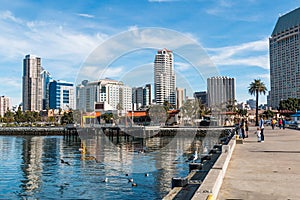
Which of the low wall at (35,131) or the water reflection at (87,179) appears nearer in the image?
the water reflection at (87,179)

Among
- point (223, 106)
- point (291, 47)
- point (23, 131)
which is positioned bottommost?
point (23, 131)

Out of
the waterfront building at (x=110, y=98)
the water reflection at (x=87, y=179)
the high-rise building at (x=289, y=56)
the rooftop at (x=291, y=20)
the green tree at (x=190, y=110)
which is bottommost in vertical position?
the water reflection at (x=87, y=179)

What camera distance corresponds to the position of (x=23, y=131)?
10600 centimetres

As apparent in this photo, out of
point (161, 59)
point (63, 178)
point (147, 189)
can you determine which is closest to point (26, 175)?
point (63, 178)

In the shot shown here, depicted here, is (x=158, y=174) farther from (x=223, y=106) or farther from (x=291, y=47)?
(x=291, y=47)

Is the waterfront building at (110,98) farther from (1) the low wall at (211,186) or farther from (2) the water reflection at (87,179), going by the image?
(1) the low wall at (211,186)

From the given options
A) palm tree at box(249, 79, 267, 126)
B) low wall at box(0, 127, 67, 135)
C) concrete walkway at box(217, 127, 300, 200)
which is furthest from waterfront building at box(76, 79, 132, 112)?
concrete walkway at box(217, 127, 300, 200)

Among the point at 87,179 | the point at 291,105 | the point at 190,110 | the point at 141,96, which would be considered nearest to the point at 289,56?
the point at 291,105

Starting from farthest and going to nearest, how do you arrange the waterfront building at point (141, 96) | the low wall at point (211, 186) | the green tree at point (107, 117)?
the waterfront building at point (141, 96), the green tree at point (107, 117), the low wall at point (211, 186)

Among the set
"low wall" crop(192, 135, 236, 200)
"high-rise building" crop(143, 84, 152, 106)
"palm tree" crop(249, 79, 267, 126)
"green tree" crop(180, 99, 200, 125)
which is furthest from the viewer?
"high-rise building" crop(143, 84, 152, 106)

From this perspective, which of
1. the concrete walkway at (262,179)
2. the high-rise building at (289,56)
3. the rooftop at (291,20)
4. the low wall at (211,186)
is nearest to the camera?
the low wall at (211,186)

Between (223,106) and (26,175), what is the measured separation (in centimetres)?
11980

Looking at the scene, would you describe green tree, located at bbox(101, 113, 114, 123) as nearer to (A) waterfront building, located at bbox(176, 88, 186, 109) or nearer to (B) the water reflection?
(A) waterfront building, located at bbox(176, 88, 186, 109)

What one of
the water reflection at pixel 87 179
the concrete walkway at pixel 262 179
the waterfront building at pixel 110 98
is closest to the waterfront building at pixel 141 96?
the waterfront building at pixel 110 98
